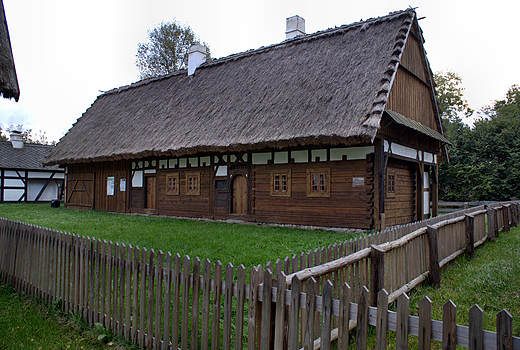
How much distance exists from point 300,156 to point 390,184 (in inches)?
109

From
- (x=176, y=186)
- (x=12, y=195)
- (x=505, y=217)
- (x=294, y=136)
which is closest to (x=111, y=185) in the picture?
(x=176, y=186)

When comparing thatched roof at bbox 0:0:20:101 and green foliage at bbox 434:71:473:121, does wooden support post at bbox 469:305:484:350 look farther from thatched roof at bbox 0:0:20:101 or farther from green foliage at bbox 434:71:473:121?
green foliage at bbox 434:71:473:121

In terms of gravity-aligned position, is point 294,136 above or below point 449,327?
above

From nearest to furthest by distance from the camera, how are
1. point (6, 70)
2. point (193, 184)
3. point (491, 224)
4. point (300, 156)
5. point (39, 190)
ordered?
point (6, 70) < point (491, 224) < point (300, 156) < point (193, 184) < point (39, 190)

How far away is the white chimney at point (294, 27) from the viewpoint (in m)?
15.1

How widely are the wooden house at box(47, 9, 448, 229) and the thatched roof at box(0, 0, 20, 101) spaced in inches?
242

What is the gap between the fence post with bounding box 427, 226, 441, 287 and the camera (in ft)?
16.4

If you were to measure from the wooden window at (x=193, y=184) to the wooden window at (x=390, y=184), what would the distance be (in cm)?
651

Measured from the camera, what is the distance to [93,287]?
12.6 feet

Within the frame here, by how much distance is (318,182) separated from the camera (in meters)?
10.8

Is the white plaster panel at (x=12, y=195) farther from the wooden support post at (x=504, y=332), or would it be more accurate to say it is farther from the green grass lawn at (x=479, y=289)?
the wooden support post at (x=504, y=332)

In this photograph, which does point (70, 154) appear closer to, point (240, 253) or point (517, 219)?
point (240, 253)

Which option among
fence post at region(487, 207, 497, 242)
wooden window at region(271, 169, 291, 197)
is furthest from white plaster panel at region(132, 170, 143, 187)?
fence post at region(487, 207, 497, 242)

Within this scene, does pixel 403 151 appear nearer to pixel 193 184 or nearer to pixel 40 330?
pixel 193 184
